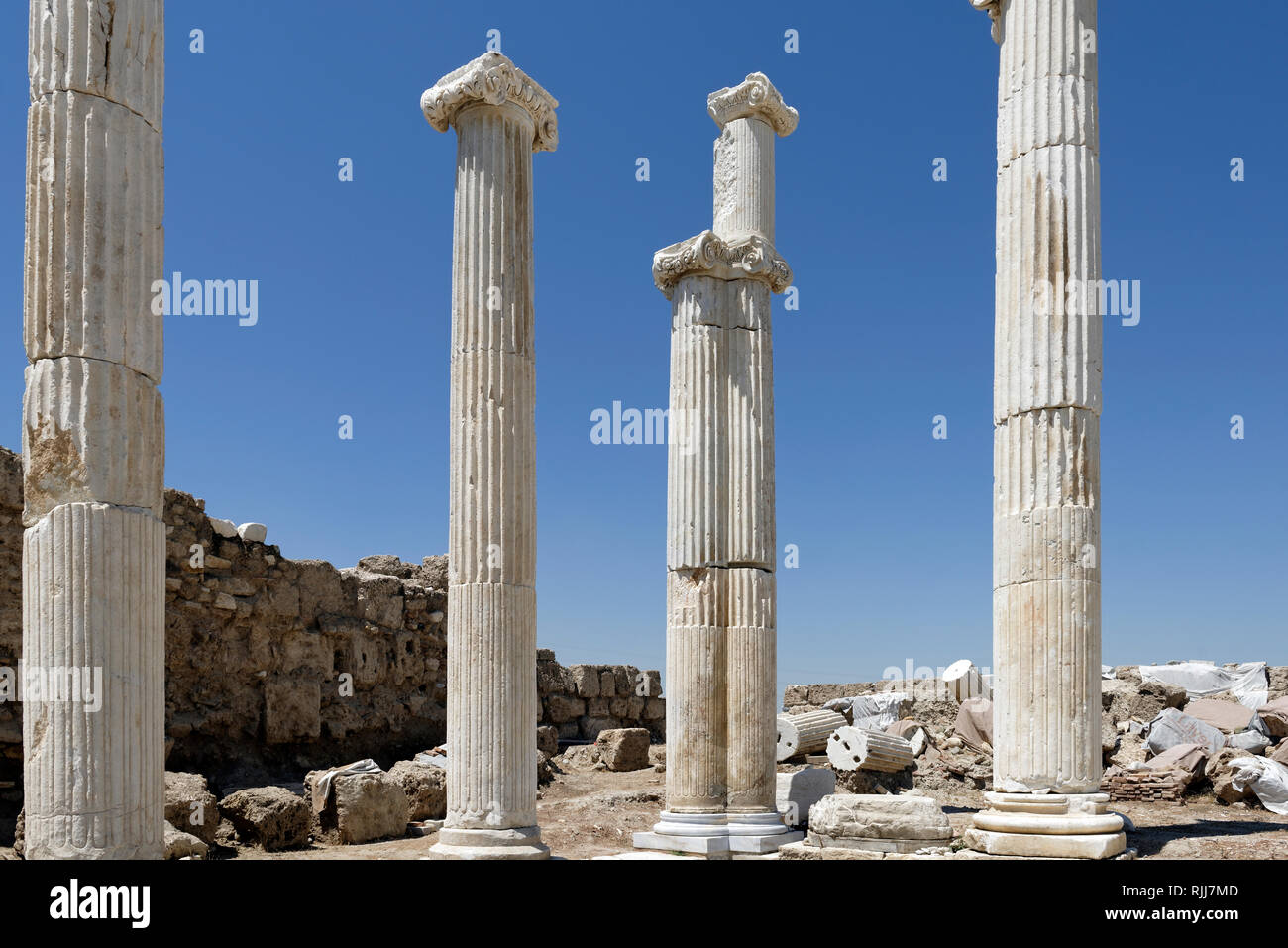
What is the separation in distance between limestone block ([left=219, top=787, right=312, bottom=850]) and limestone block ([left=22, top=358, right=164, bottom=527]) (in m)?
6.61

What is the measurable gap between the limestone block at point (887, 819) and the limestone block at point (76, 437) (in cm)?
685

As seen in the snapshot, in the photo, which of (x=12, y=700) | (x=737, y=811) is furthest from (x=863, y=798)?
(x=12, y=700)

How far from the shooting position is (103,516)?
7.55m

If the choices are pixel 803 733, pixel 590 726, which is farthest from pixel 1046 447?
pixel 590 726

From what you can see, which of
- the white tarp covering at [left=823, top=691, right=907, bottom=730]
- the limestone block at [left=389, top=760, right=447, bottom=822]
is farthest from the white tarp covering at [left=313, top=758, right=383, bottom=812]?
the white tarp covering at [left=823, top=691, right=907, bottom=730]

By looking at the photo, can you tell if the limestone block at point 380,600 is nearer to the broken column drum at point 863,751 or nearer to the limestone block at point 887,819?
the broken column drum at point 863,751

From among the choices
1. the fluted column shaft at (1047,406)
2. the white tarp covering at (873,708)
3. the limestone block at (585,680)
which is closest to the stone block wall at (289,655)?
the limestone block at (585,680)

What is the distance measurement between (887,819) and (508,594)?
160 inches

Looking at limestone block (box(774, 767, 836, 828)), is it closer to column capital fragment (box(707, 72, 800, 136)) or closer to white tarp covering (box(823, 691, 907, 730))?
white tarp covering (box(823, 691, 907, 730))

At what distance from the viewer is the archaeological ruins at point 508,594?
763 centimetres

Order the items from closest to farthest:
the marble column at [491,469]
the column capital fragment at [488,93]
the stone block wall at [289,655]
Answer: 1. the marble column at [491,469]
2. the column capital fragment at [488,93]
3. the stone block wall at [289,655]

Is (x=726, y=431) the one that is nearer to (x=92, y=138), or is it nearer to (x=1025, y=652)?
(x=1025, y=652)

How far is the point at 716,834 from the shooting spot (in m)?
12.2

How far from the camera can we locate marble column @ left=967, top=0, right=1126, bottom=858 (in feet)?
32.0
